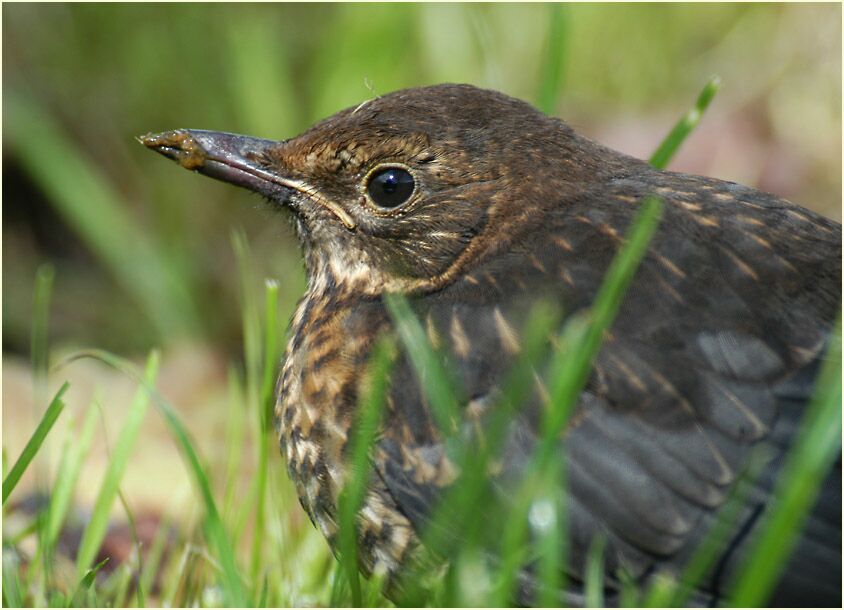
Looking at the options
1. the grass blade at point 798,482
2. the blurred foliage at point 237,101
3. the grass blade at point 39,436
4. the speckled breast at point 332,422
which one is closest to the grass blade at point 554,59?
the speckled breast at point 332,422

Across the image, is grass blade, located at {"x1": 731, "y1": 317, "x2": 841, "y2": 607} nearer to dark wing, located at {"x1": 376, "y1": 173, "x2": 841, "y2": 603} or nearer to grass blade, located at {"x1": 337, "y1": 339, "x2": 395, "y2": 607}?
dark wing, located at {"x1": 376, "y1": 173, "x2": 841, "y2": 603}

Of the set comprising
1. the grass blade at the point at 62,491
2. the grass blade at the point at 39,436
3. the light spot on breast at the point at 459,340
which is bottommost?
the grass blade at the point at 62,491

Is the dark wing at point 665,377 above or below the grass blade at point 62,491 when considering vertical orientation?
above

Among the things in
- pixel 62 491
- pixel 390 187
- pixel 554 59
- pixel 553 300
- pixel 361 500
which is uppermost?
pixel 554 59

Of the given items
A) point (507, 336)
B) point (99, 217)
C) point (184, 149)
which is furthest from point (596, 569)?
point (99, 217)

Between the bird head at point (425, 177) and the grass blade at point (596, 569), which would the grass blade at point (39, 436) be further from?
the grass blade at point (596, 569)

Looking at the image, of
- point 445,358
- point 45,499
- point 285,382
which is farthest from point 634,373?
point 45,499

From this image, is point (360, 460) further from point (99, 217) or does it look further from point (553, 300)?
point (99, 217)
